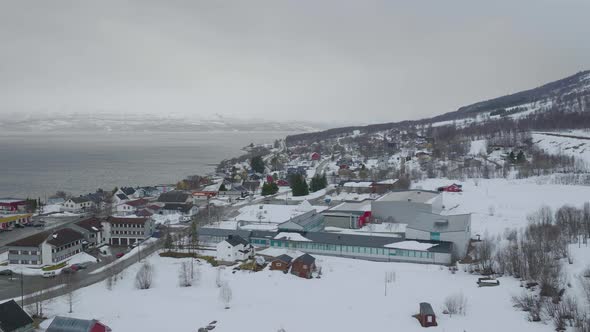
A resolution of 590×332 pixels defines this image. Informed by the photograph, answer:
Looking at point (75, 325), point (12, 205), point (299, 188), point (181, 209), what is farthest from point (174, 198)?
point (75, 325)

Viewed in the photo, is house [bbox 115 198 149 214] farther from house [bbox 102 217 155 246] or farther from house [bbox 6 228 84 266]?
house [bbox 6 228 84 266]

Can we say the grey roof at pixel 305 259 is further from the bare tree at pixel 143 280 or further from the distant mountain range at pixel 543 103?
the distant mountain range at pixel 543 103

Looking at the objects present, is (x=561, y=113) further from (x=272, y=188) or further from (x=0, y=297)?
(x=0, y=297)

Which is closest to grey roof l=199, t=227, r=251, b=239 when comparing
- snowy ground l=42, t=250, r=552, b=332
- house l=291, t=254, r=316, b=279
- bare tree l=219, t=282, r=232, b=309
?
snowy ground l=42, t=250, r=552, b=332

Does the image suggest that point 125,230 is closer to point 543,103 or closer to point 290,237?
point 290,237

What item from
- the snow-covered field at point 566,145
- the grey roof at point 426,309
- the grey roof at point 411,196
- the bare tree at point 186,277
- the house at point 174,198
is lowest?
the bare tree at point 186,277

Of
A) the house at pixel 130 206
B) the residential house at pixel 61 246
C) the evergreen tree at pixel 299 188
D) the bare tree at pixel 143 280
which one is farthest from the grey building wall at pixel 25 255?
the evergreen tree at pixel 299 188

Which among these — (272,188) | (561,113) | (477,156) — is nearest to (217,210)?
(272,188)
